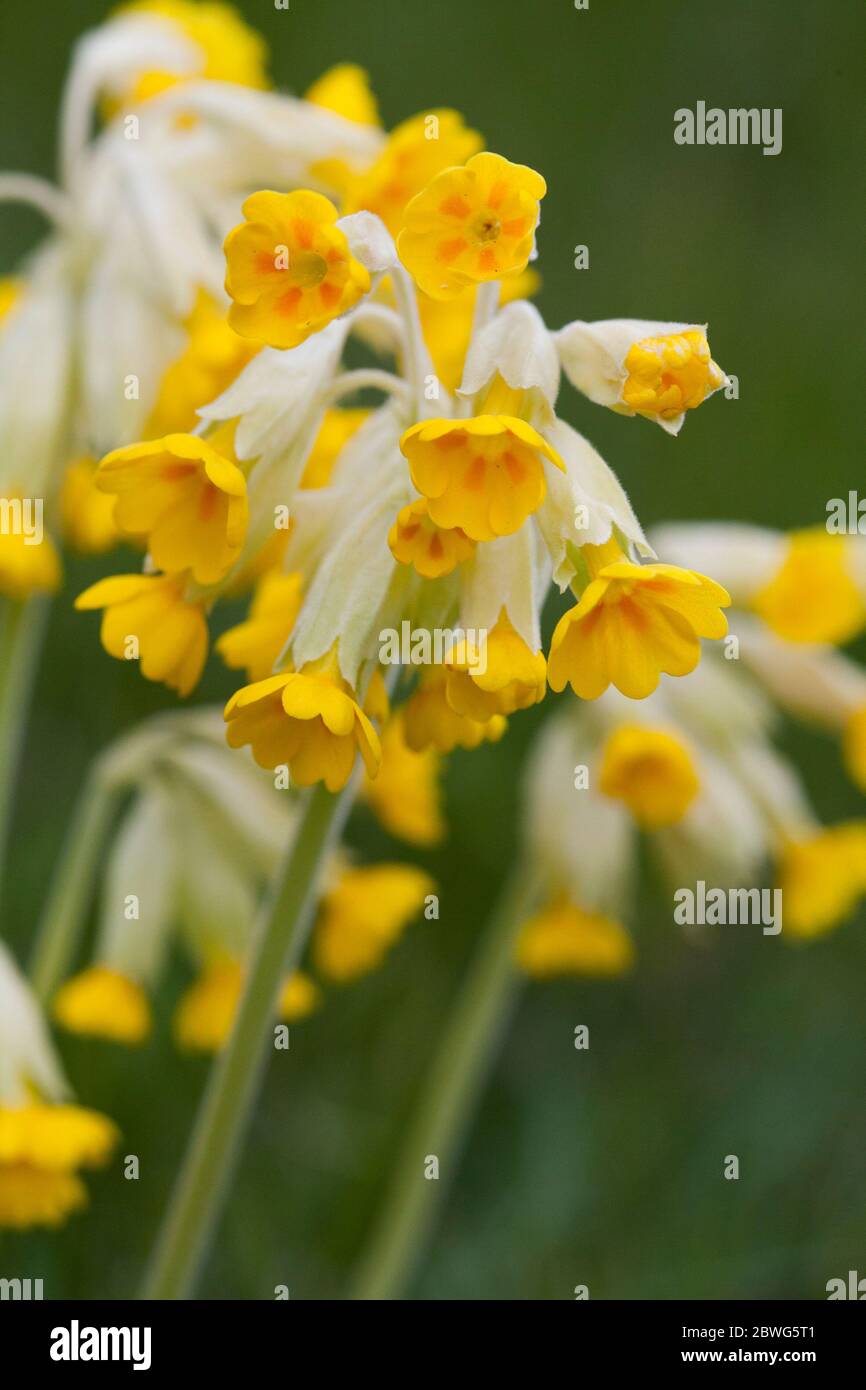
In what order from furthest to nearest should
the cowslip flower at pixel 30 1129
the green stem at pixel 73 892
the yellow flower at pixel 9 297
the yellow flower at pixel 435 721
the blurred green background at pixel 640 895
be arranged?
the blurred green background at pixel 640 895
the yellow flower at pixel 9 297
the green stem at pixel 73 892
the cowslip flower at pixel 30 1129
the yellow flower at pixel 435 721

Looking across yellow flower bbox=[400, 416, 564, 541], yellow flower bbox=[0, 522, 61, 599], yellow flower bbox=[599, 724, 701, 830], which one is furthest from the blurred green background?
yellow flower bbox=[400, 416, 564, 541]

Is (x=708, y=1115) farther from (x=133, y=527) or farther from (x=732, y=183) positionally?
(x=732, y=183)

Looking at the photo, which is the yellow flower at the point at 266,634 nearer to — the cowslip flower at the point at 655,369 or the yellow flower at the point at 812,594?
the cowslip flower at the point at 655,369

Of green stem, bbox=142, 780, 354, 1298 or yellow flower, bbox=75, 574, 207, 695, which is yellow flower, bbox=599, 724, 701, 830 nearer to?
green stem, bbox=142, 780, 354, 1298

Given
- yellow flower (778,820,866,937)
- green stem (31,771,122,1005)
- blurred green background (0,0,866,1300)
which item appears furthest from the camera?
blurred green background (0,0,866,1300)

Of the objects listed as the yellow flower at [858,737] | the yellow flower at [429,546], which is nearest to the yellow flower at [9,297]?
the yellow flower at [429,546]

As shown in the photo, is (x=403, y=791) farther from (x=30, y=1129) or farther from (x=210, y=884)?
(x=30, y=1129)

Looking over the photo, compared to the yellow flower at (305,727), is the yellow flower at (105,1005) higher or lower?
lower
